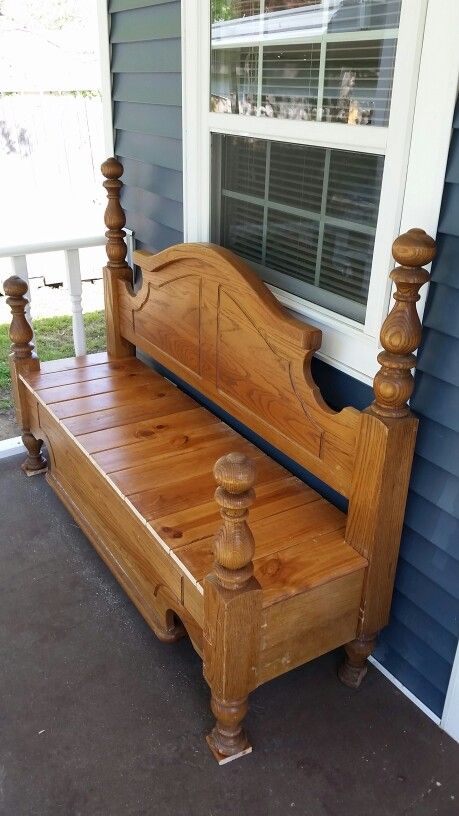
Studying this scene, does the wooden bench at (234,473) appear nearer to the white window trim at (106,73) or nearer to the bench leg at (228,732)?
the bench leg at (228,732)

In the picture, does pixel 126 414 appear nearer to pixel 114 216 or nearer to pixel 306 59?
pixel 114 216

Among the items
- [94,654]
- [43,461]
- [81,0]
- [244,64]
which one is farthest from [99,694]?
[81,0]

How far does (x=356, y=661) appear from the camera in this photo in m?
1.75

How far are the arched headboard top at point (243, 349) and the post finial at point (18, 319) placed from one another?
17.5 inches

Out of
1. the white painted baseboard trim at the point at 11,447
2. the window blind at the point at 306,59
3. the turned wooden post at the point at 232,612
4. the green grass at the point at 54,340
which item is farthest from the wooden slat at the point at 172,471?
the green grass at the point at 54,340

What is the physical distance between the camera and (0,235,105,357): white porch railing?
2.73 metres

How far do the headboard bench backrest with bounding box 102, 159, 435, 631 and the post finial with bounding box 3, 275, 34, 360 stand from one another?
0.35 metres

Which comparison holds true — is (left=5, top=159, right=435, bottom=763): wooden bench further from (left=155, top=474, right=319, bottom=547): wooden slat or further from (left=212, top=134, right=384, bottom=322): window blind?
(left=212, top=134, right=384, bottom=322): window blind

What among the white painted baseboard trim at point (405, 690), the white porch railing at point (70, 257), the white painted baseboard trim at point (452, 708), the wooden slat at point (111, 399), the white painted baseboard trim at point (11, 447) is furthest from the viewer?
the white painted baseboard trim at point (11, 447)

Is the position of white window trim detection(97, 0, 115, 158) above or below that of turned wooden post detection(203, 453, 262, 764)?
above

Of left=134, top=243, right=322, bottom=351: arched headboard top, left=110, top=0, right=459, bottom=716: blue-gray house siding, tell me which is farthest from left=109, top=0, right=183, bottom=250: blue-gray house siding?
left=134, top=243, right=322, bottom=351: arched headboard top

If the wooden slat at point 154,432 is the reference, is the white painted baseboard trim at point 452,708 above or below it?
below

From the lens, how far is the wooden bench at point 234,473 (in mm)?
1383

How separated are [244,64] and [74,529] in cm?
163
